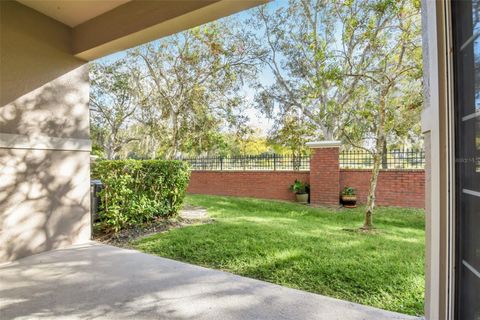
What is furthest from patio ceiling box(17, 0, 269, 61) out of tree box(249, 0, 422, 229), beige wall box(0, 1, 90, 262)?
tree box(249, 0, 422, 229)

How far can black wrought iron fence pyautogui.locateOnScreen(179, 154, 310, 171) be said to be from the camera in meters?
8.69

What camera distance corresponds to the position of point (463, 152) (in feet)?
3.85

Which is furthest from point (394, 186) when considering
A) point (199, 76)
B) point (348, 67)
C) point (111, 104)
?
point (111, 104)

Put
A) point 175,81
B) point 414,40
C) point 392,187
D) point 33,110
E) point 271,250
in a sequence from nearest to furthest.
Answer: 1. point 33,110
2. point 271,250
3. point 414,40
4. point 392,187
5. point 175,81

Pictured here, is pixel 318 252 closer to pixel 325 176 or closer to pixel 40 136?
pixel 40 136

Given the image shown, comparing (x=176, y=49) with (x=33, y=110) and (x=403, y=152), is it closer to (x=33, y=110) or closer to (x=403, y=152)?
(x=33, y=110)

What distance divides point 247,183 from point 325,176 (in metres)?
2.82

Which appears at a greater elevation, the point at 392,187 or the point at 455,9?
the point at 455,9

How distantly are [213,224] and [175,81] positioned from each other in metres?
4.85

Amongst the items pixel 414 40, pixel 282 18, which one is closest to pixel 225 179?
pixel 282 18

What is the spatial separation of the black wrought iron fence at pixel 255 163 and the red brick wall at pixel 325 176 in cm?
63

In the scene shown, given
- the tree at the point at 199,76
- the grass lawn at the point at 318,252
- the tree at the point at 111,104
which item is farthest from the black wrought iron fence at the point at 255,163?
the tree at the point at 111,104

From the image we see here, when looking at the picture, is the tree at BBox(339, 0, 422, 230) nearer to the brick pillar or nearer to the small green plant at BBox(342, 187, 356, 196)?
the brick pillar

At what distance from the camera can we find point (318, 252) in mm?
3398
